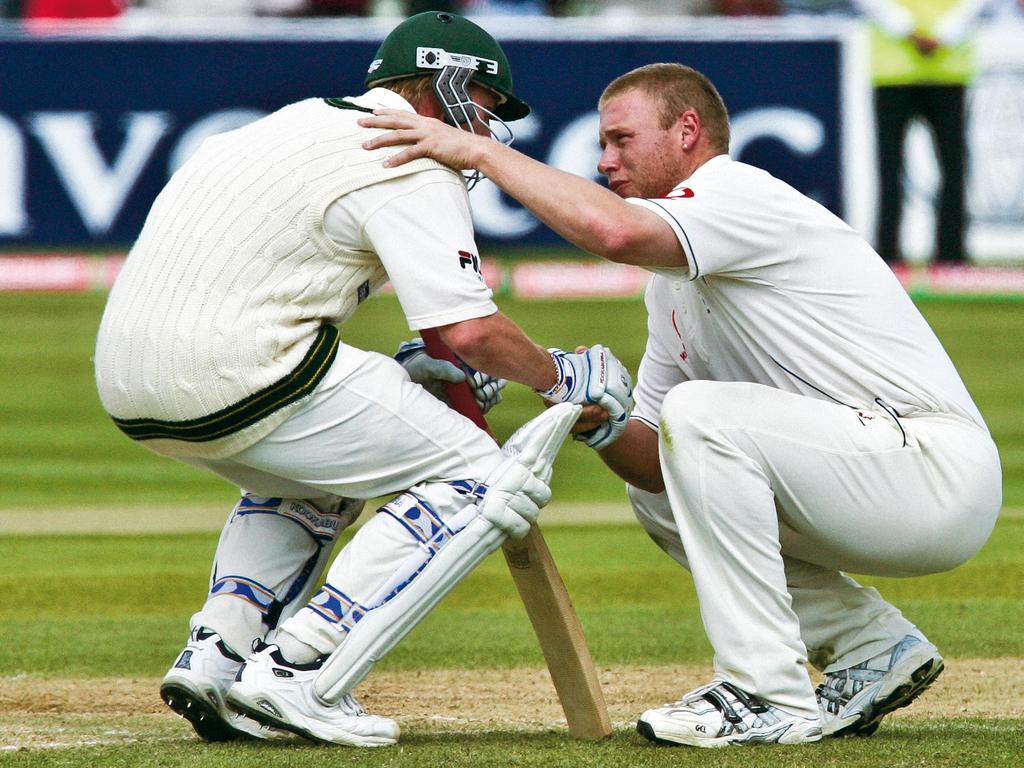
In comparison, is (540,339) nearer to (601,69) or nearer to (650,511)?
(601,69)

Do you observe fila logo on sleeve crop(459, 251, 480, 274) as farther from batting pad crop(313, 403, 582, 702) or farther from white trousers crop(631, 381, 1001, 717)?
white trousers crop(631, 381, 1001, 717)

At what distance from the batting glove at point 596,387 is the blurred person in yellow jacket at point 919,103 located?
8.14 metres

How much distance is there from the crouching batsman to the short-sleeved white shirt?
1.21ft

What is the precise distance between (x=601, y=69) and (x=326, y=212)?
27.1 ft

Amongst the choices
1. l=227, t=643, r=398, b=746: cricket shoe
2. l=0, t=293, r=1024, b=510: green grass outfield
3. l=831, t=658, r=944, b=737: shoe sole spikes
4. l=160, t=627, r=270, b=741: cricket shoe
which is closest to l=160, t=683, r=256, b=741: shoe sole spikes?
l=160, t=627, r=270, b=741: cricket shoe

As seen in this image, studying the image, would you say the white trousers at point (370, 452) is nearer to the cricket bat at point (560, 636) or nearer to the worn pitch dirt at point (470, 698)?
the cricket bat at point (560, 636)

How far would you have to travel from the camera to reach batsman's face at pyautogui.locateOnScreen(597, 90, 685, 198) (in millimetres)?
4348

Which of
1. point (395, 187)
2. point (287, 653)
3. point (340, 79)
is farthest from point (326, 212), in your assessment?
point (340, 79)

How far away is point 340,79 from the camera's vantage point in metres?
11.8

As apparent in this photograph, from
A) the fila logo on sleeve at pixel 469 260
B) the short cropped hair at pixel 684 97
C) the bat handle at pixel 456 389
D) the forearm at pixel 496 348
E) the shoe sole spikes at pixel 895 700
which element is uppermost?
the short cropped hair at pixel 684 97

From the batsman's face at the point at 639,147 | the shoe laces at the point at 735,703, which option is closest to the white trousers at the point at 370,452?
the shoe laces at the point at 735,703

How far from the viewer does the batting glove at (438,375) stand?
426cm

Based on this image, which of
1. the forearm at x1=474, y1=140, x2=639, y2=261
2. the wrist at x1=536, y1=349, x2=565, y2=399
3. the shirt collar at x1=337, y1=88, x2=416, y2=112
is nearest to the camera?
the forearm at x1=474, y1=140, x2=639, y2=261

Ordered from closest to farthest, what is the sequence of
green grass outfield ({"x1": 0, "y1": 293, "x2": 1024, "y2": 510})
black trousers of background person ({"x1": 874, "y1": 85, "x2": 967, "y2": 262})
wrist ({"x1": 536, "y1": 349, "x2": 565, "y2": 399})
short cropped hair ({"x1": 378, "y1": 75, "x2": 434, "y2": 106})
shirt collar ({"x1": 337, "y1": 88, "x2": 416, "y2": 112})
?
wrist ({"x1": 536, "y1": 349, "x2": 565, "y2": 399})
shirt collar ({"x1": 337, "y1": 88, "x2": 416, "y2": 112})
short cropped hair ({"x1": 378, "y1": 75, "x2": 434, "y2": 106})
green grass outfield ({"x1": 0, "y1": 293, "x2": 1024, "y2": 510})
black trousers of background person ({"x1": 874, "y1": 85, "x2": 967, "y2": 262})
